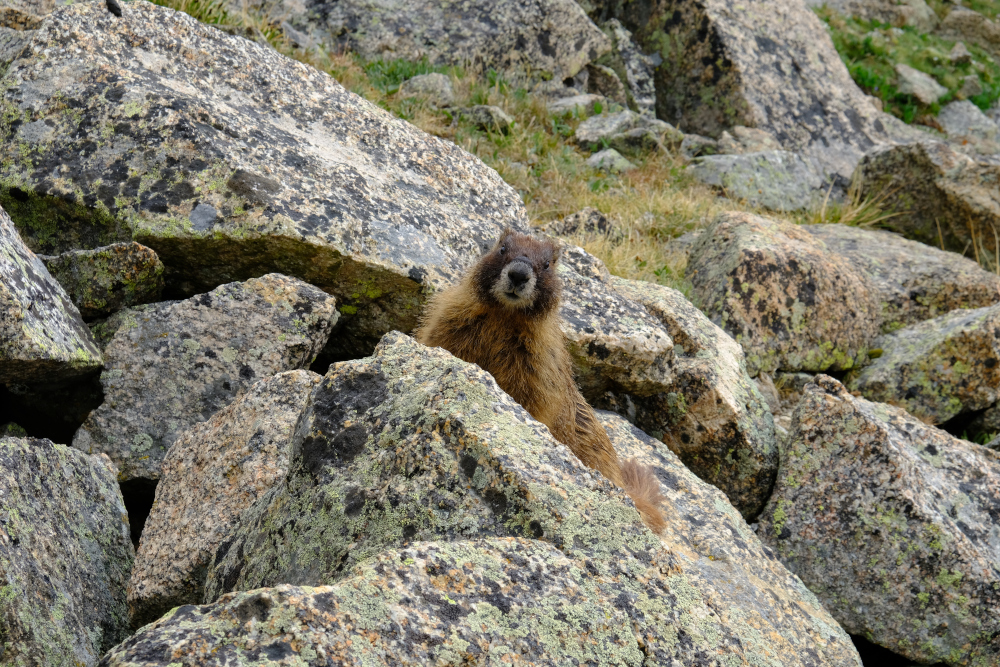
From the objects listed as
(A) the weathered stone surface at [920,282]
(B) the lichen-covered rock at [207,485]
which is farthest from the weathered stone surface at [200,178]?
(A) the weathered stone surface at [920,282]

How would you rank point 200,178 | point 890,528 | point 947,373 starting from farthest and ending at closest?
point 947,373
point 200,178
point 890,528

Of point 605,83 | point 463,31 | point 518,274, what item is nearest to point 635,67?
point 605,83

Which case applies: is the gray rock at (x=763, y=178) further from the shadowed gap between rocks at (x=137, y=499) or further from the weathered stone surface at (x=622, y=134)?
the shadowed gap between rocks at (x=137, y=499)

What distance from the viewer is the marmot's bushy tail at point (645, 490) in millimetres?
4875

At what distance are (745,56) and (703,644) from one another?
11990 mm

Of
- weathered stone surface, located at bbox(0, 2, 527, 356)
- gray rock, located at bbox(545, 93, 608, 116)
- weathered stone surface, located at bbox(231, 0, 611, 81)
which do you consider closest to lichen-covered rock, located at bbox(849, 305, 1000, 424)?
weathered stone surface, located at bbox(0, 2, 527, 356)

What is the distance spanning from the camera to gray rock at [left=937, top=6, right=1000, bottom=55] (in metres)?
21.1

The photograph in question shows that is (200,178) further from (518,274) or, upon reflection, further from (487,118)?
(487,118)

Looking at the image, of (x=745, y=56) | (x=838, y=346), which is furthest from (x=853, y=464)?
(x=745, y=56)

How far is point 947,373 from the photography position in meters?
7.63

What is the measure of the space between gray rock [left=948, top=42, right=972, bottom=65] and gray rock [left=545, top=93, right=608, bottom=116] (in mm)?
11187

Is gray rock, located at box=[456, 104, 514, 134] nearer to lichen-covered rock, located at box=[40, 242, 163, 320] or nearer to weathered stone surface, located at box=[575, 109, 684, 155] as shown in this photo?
weathered stone surface, located at box=[575, 109, 684, 155]

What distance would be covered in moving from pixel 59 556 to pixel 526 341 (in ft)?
9.60

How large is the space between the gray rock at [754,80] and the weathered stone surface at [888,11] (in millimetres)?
7469
